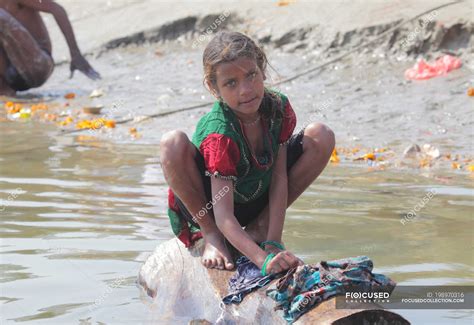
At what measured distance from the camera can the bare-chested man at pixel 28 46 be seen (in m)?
10.7

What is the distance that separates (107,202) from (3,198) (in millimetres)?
683

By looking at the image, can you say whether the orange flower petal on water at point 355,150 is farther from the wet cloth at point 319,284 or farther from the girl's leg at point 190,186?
the wet cloth at point 319,284

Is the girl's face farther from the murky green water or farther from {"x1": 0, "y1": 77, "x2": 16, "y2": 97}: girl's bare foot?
{"x1": 0, "y1": 77, "x2": 16, "y2": 97}: girl's bare foot

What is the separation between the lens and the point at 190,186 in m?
4.23

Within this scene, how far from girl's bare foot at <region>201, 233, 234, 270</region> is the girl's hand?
38 cm

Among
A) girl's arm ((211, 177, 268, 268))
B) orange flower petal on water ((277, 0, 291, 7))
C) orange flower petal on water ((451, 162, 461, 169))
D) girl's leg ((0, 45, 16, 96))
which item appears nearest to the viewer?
girl's arm ((211, 177, 268, 268))

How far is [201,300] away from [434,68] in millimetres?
5909

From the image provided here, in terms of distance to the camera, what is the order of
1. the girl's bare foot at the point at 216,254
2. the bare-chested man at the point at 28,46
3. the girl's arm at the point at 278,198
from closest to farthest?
the girl's bare foot at the point at 216,254
the girl's arm at the point at 278,198
the bare-chested man at the point at 28,46

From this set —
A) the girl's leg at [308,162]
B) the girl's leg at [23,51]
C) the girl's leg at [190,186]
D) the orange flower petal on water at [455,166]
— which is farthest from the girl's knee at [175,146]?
the girl's leg at [23,51]

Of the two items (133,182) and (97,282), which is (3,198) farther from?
(97,282)

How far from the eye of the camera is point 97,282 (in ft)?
14.6

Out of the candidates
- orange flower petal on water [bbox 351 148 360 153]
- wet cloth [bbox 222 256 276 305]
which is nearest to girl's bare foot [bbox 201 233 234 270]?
wet cloth [bbox 222 256 276 305]

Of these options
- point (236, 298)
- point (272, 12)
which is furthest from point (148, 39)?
point (236, 298)

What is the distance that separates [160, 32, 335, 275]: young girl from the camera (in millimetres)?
4055
